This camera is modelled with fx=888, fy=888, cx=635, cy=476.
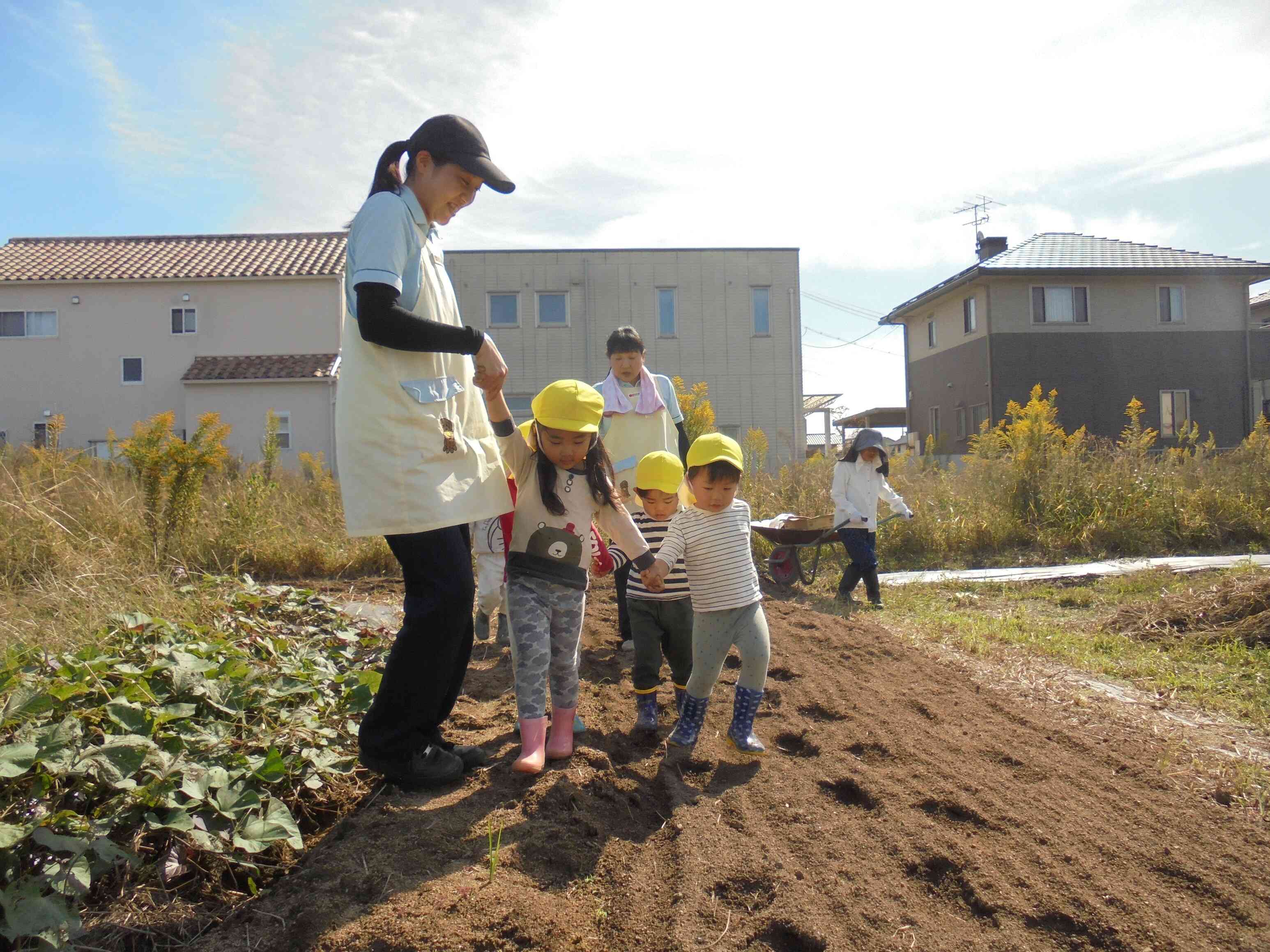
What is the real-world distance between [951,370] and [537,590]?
27221 millimetres

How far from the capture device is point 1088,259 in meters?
26.0

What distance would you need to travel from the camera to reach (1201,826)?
282 centimetres

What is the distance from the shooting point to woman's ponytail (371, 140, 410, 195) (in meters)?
2.80

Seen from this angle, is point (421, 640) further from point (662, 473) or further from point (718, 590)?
point (662, 473)

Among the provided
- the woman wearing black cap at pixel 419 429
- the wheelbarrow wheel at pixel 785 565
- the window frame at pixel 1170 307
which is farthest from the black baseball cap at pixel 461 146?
the window frame at pixel 1170 307

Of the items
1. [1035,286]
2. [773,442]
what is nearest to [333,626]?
[773,442]

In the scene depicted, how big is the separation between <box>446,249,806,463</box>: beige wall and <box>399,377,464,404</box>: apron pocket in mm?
25379

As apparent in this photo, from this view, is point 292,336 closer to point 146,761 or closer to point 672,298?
point 672,298

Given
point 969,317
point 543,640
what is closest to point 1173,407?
point 969,317

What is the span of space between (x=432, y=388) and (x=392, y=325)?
0.83ft

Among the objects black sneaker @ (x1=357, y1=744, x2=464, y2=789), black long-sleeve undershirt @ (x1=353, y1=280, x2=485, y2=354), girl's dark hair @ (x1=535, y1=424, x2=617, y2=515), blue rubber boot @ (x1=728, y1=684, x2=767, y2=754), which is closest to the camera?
black long-sleeve undershirt @ (x1=353, y1=280, x2=485, y2=354)

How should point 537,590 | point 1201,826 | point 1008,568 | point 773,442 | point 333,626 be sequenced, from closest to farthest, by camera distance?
point 1201,826 → point 537,590 → point 333,626 → point 1008,568 → point 773,442

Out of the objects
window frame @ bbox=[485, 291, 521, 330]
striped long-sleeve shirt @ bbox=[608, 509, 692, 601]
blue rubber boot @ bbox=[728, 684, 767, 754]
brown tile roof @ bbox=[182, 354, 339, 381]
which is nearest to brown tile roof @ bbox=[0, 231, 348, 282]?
brown tile roof @ bbox=[182, 354, 339, 381]

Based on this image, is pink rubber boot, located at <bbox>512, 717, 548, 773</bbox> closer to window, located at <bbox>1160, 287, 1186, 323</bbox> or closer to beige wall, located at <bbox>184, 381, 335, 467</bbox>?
beige wall, located at <bbox>184, 381, 335, 467</bbox>
